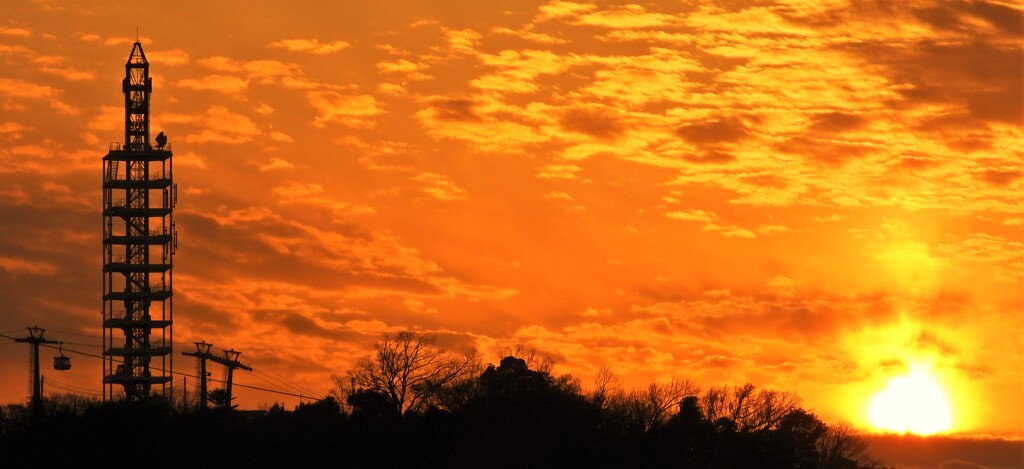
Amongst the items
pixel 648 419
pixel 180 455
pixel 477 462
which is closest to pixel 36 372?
pixel 180 455

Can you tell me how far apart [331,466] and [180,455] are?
39.7 feet

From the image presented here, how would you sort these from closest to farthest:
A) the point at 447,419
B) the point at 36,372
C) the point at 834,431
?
the point at 447,419 < the point at 36,372 < the point at 834,431

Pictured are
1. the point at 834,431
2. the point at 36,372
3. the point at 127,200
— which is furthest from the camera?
the point at 127,200

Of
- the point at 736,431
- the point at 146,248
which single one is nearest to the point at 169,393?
the point at 146,248

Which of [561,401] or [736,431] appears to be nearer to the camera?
[561,401]

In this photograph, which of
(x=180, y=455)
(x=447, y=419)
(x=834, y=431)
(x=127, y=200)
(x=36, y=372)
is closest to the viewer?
(x=180, y=455)

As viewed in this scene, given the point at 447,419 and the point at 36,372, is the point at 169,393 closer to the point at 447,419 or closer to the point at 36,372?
the point at 36,372

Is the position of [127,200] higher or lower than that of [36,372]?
higher

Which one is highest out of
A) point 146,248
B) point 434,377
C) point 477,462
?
point 146,248

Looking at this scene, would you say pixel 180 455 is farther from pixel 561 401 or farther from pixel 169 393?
pixel 169 393

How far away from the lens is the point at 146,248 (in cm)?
17850

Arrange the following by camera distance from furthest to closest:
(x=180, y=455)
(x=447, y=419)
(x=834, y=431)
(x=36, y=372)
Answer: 1. (x=834, y=431)
2. (x=36, y=372)
3. (x=447, y=419)
4. (x=180, y=455)

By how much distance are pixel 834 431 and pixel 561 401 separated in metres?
49.0

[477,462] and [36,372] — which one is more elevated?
[36,372]
